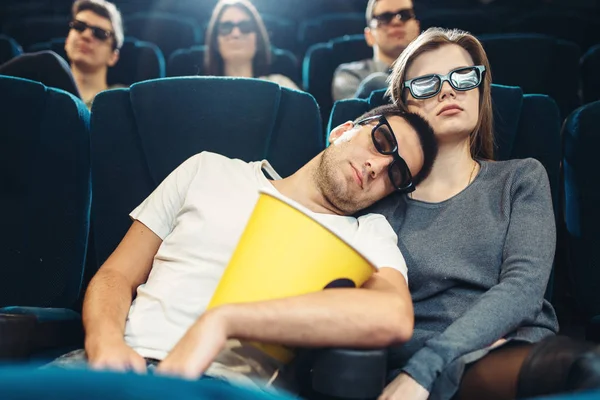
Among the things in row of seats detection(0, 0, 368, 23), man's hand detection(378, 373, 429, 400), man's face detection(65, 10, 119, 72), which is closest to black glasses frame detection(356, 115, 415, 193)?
man's hand detection(378, 373, 429, 400)

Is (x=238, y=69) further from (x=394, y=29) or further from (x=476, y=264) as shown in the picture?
(x=476, y=264)

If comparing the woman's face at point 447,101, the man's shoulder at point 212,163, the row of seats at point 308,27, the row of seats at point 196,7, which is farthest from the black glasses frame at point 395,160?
the row of seats at point 196,7

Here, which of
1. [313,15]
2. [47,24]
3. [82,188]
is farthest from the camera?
[313,15]

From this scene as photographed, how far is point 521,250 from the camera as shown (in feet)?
3.31

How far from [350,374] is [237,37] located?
1.60 m

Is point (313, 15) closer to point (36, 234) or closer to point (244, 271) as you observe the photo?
point (36, 234)

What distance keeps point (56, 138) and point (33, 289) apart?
0.28m

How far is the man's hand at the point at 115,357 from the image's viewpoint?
33.2 inches

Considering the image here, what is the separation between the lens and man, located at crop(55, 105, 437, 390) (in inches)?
31.0

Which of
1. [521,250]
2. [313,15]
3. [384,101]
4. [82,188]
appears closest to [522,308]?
[521,250]

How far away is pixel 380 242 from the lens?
103 centimetres

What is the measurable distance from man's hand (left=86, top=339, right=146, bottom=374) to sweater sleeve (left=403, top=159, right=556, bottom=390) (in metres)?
0.36

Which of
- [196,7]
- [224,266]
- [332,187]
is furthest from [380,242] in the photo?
[196,7]

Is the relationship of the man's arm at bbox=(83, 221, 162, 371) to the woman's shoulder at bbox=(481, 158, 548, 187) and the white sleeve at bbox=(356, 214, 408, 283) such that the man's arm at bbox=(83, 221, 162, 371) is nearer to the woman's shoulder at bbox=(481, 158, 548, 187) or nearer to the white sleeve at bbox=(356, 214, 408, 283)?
the white sleeve at bbox=(356, 214, 408, 283)
